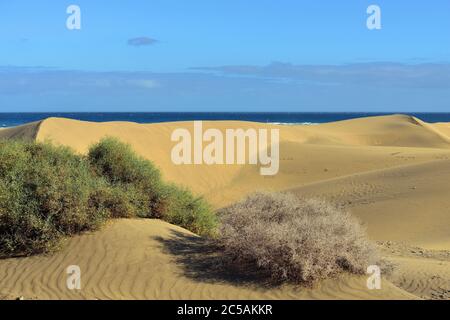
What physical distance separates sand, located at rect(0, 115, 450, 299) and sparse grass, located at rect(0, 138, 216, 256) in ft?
1.00

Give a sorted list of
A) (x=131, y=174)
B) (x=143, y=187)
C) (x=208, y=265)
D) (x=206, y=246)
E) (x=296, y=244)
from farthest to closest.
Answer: (x=131, y=174), (x=143, y=187), (x=206, y=246), (x=208, y=265), (x=296, y=244)

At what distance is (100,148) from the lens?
11.3m

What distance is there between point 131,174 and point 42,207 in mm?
2294

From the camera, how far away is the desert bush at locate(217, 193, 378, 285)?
7.85m

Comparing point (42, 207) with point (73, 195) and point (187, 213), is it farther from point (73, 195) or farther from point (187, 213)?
point (187, 213)

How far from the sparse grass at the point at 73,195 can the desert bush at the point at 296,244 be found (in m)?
2.19

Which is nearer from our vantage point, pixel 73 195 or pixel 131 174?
pixel 73 195

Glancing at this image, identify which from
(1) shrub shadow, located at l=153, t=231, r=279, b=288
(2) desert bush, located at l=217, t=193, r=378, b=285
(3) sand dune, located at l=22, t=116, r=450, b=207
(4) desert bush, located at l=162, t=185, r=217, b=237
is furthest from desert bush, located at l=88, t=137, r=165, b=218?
(3) sand dune, located at l=22, t=116, r=450, b=207

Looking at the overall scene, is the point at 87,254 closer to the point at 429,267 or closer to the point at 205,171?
the point at 429,267

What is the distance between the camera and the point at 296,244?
25.7ft

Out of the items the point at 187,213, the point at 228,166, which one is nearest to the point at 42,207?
the point at 187,213

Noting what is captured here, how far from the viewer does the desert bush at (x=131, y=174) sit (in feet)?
34.7

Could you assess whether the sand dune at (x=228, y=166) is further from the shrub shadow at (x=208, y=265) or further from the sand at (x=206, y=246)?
the shrub shadow at (x=208, y=265)

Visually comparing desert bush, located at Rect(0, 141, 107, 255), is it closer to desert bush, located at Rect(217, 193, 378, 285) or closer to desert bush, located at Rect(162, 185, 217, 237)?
desert bush, located at Rect(162, 185, 217, 237)
